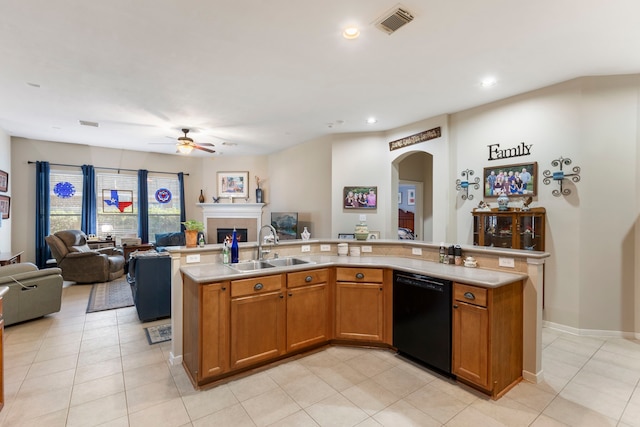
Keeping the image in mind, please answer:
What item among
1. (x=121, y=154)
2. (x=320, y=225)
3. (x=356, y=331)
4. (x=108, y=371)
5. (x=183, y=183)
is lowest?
(x=108, y=371)

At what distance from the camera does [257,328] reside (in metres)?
2.69

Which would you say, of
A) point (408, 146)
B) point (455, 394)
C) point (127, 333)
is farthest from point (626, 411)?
point (127, 333)

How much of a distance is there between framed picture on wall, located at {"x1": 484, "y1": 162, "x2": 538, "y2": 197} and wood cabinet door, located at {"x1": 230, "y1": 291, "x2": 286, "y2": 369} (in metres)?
3.37

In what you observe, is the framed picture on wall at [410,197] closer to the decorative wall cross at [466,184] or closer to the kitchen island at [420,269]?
the decorative wall cross at [466,184]

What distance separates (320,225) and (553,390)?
4.58m

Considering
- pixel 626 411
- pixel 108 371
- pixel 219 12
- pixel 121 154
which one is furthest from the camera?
pixel 121 154

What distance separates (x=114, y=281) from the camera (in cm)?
618

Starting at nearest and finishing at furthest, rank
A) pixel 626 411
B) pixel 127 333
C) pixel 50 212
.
Answer: pixel 626 411
pixel 127 333
pixel 50 212

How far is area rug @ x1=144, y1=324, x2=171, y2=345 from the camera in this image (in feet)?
11.2

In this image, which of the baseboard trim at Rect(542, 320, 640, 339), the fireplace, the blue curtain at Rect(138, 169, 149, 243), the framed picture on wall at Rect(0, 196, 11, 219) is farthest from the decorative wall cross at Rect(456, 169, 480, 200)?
the framed picture on wall at Rect(0, 196, 11, 219)

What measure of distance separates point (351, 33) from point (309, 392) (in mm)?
3057

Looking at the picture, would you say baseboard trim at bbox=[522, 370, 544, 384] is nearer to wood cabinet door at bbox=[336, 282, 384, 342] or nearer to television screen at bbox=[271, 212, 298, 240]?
wood cabinet door at bbox=[336, 282, 384, 342]

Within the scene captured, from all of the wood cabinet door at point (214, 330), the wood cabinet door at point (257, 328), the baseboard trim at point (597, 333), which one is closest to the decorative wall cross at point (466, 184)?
the baseboard trim at point (597, 333)

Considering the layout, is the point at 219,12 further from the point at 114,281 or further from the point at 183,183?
the point at 183,183
